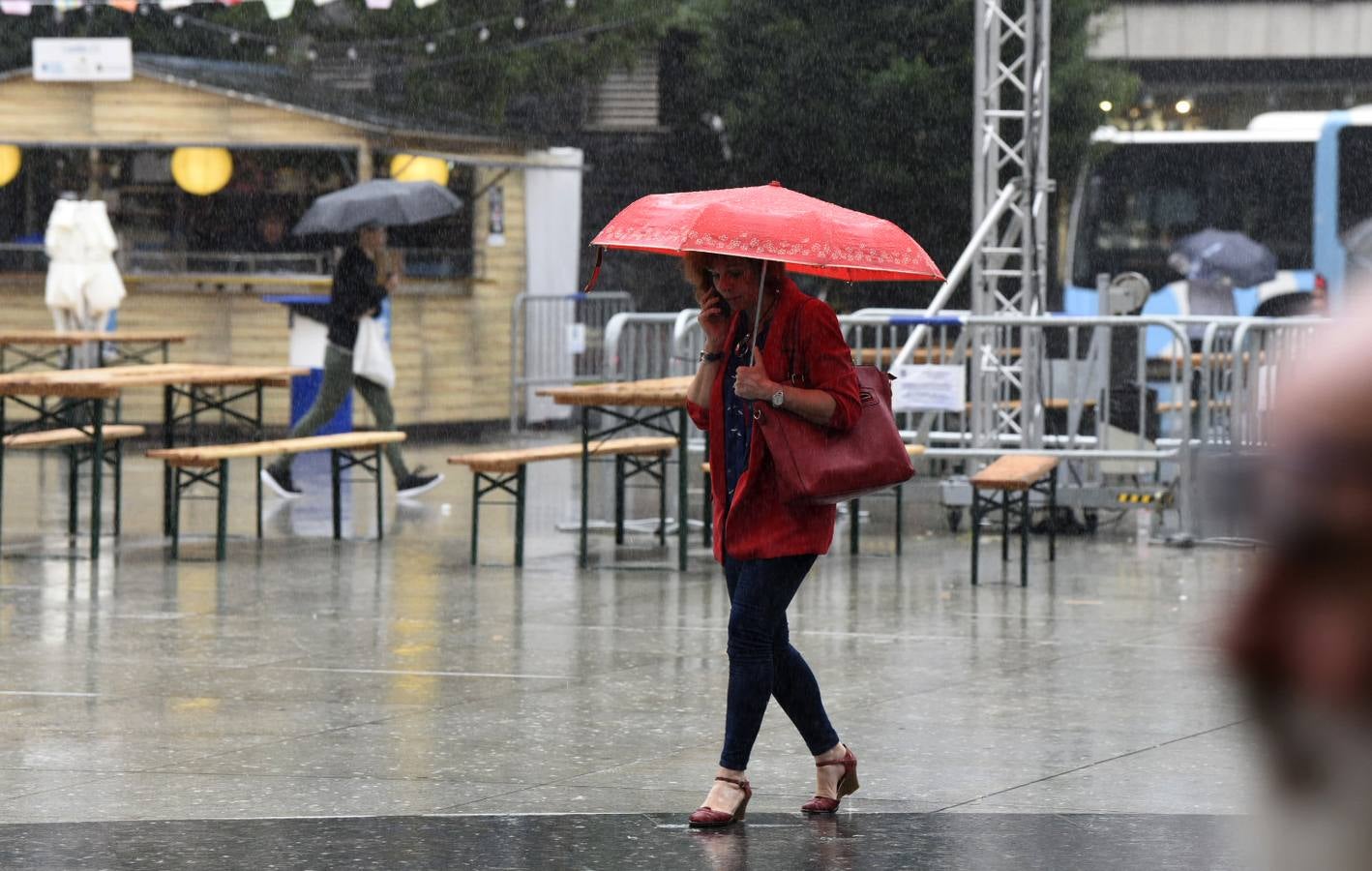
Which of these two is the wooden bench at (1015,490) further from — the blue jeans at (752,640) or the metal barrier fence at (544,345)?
the metal barrier fence at (544,345)

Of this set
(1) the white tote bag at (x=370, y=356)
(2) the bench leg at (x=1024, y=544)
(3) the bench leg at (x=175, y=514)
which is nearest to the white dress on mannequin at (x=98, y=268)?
(1) the white tote bag at (x=370, y=356)

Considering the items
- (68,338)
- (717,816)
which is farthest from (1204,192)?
(717,816)

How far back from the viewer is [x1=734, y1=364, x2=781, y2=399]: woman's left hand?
6.01m

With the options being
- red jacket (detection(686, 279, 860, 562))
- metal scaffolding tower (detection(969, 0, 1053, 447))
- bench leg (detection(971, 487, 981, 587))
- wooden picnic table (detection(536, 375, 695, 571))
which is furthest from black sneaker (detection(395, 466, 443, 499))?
A: red jacket (detection(686, 279, 860, 562))

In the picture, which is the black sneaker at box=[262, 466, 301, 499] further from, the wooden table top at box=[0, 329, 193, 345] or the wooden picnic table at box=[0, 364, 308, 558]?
the wooden table top at box=[0, 329, 193, 345]

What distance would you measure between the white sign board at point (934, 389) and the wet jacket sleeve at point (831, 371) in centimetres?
747

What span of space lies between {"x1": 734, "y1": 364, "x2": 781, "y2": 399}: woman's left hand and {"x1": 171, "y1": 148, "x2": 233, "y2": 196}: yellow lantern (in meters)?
17.9

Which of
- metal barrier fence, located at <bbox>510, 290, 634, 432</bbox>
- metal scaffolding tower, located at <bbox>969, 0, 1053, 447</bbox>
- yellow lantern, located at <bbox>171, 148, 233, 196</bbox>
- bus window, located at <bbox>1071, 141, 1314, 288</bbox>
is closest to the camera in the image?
metal scaffolding tower, located at <bbox>969, 0, 1053, 447</bbox>

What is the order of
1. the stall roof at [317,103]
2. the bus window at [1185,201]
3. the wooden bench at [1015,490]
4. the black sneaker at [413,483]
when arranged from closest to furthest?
1. the wooden bench at [1015,490]
2. the black sneaker at [413,483]
3. the stall roof at [317,103]
4. the bus window at [1185,201]

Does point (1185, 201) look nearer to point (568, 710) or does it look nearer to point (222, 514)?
point (222, 514)

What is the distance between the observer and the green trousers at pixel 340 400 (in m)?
15.5

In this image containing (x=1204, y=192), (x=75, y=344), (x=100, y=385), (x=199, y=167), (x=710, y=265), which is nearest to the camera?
(x=710, y=265)

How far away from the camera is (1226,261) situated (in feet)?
73.1

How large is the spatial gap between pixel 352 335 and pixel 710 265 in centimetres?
996
